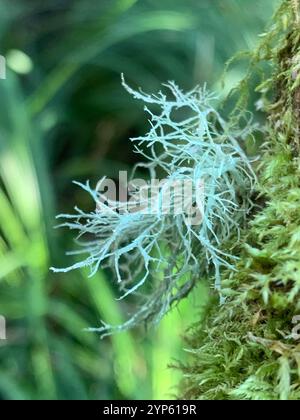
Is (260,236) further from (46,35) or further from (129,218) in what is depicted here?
(46,35)

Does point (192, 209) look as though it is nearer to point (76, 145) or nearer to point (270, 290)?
point (270, 290)

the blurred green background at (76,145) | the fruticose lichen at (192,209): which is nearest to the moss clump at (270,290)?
the fruticose lichen at (192,209)

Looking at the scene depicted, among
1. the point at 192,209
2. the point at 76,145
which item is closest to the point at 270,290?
the point at 192,209

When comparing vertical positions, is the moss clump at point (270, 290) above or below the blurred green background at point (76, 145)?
below

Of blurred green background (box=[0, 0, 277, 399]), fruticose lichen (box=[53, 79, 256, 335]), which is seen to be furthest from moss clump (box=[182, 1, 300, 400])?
blurred green background (box=[0, 0, 277, 399])

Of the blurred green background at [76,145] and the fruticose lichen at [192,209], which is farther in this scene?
the blurred green background at [76,145]

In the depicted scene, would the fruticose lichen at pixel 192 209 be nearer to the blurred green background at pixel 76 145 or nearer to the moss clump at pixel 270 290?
the moss clump at pixel 270 290
